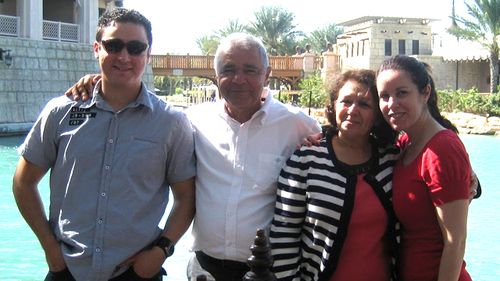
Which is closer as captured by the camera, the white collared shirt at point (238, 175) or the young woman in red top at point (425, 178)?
the young woman in red top at point (425, 178)

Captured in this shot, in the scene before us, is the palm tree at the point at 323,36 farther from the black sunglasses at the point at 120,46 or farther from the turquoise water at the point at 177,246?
the black sunglasses at the point at 120,46

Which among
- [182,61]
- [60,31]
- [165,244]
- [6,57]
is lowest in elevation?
[165,244]

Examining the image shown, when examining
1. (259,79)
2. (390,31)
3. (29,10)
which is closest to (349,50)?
(390,31)

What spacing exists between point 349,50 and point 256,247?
1764 inches

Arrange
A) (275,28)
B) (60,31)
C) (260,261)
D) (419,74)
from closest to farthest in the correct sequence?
(260,261) → (419,74) → (60,31) → (275,28)

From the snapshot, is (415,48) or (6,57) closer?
(6,57)

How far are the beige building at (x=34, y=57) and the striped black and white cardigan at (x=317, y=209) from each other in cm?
1762

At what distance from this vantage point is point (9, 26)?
21.3m

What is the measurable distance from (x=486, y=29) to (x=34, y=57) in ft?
75.5

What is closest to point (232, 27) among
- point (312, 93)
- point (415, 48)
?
point (415, 48)

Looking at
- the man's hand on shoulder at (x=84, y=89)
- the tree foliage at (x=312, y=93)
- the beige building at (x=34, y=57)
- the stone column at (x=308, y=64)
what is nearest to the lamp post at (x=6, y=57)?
the beige building at (x=34, y=57)

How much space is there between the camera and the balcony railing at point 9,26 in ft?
69.2

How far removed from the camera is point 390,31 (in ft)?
141

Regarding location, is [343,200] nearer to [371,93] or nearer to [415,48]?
[371,93]
